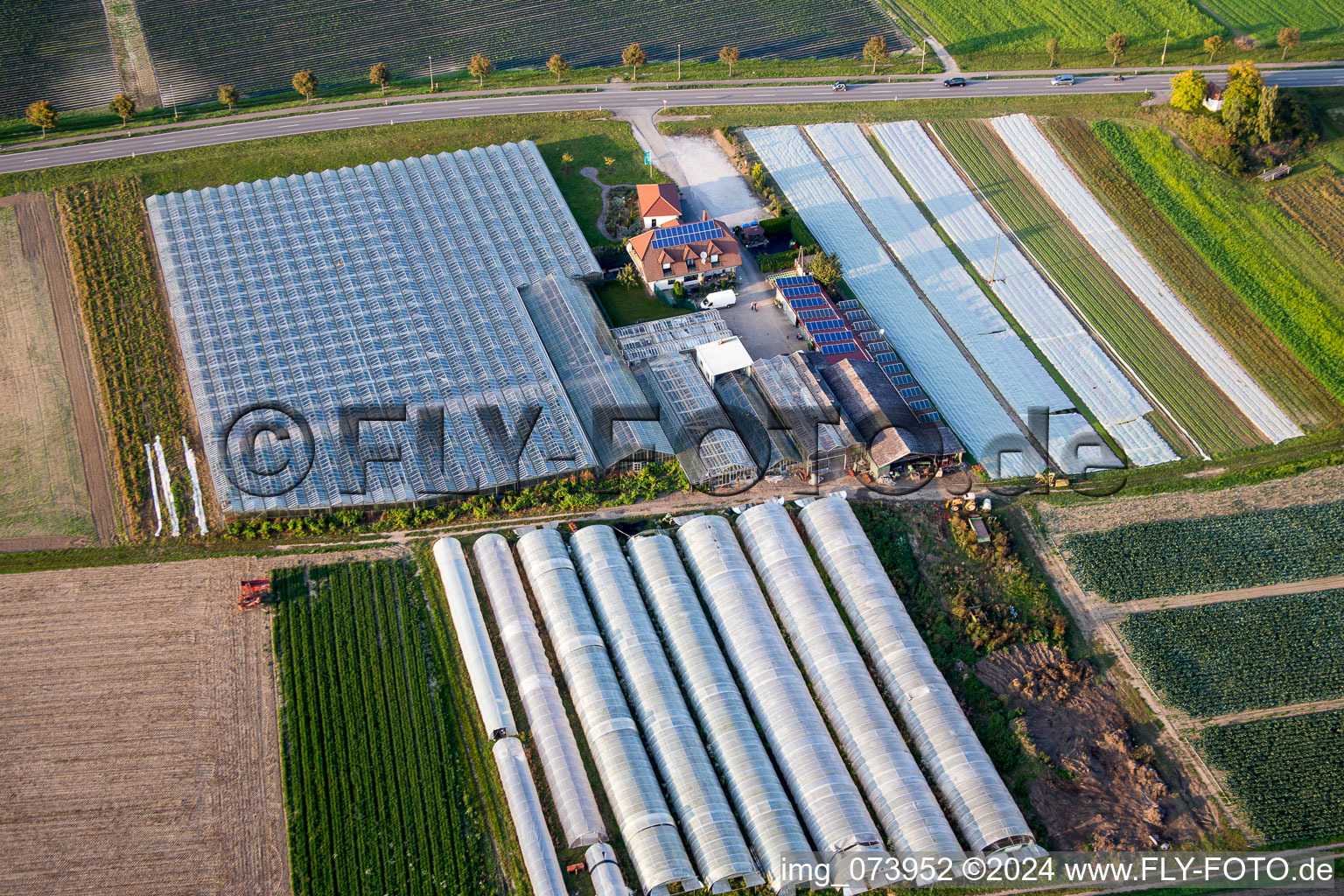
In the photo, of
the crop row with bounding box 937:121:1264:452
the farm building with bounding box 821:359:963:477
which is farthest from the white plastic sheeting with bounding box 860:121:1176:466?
the farm building with bounding box 821:359:963:477

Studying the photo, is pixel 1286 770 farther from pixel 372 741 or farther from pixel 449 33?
pixel 449 33

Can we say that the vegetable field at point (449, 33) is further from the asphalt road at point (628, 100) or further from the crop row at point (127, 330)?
the crop row at point (127, 330)

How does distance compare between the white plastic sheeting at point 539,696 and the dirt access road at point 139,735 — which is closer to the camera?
the dirt access road at point 139,735

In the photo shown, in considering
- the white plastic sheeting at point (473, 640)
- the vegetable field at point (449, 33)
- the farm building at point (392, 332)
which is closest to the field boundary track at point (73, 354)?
the farm building at point (392, 332)

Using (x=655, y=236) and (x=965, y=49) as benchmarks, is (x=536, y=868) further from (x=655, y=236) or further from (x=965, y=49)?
(x=965, y=49)

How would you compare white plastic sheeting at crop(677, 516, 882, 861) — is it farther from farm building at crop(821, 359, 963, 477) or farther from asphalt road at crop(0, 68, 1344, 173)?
asphalt road at crop(0, 68, 1344, 173)
